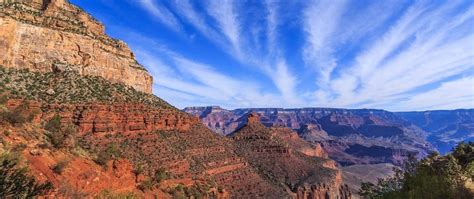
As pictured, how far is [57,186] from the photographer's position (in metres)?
23.3

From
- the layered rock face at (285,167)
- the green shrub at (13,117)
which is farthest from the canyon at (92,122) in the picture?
the layered rock face at (285,167)

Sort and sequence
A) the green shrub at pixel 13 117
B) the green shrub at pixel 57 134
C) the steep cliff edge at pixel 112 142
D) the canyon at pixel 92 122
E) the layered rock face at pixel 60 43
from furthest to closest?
the layered rock face at pixel 60 43
the green shrub at pixel 57 134
the canyon at pixel 92 122
the steep cliff edge at pixel 112 142
the green shrub at pixel 13 117

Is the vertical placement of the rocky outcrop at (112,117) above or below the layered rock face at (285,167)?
above

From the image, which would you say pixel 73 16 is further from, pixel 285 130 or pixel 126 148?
pixel 285 130

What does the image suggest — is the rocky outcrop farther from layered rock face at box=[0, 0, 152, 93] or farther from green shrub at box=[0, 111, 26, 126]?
layered rock face at box=[0, 0, 152, 93]

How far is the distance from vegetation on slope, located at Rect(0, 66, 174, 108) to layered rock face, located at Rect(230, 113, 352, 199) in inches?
1639

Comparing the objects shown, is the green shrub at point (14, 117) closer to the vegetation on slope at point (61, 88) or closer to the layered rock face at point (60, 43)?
the vegetation on slope at point (61, 88)

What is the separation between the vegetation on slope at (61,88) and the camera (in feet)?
147

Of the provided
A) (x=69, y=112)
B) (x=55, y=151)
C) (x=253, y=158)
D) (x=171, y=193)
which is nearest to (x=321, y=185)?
(x=253, y=158)

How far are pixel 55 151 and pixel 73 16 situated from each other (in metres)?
45.7

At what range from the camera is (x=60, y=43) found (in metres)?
56.2

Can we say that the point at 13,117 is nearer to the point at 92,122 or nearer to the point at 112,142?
the point at 92,122

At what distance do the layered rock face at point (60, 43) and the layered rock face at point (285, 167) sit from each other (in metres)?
39.0

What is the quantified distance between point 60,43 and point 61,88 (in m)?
9.73
